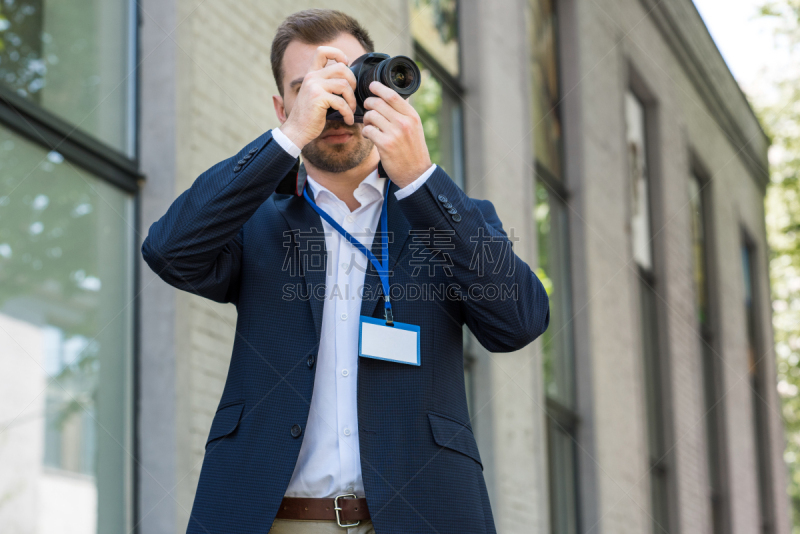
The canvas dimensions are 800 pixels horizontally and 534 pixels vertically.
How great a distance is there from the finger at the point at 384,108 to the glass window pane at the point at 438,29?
14.3 ft

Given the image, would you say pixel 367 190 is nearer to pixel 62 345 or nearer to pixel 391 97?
pixel 391 97

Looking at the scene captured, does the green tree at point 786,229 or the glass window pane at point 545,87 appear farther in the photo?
the green tree at point 786,229

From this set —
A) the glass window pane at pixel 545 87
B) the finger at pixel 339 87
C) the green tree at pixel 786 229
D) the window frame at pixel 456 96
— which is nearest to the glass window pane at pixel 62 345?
the finger at pixel 339 87

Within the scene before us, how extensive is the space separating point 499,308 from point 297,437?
1.63 feet

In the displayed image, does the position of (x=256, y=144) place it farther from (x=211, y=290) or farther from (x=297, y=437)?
(x=297, y=437)

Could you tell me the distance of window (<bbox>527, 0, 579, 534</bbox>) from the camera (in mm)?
7871

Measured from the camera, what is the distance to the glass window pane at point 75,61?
11.5ft

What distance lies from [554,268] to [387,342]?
21.8ft

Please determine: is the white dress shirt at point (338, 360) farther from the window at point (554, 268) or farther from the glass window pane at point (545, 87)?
the glass window pane at point (545, 87)

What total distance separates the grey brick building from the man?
1.57 m

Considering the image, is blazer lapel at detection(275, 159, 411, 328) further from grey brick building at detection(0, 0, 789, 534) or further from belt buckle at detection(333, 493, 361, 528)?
grey brick building at detection(0, 0, 789, 534)

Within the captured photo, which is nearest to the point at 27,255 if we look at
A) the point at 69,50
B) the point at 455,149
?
the point at 69,50

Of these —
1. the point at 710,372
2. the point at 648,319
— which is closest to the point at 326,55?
the point at 648,319

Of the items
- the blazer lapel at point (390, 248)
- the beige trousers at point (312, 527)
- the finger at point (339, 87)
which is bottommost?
the beige trousers at point (312, 527)
